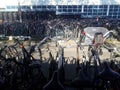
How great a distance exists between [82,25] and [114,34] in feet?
7.42

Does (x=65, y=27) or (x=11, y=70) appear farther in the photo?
(x=65, y=27)

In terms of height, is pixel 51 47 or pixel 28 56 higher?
pixel 28 56

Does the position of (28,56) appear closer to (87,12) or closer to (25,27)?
(25,27)

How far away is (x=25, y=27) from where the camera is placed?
47.4 feet

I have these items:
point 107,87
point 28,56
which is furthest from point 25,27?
point 107,87

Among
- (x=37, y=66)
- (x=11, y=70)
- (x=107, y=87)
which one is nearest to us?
(x=107, y=87)

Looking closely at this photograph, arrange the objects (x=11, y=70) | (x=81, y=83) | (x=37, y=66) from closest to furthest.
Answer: (x=81, y=83), (x=37, y=66), (x=11, y=70)

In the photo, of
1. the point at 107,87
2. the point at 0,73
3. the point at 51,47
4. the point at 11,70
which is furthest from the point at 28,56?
the point at 51,47

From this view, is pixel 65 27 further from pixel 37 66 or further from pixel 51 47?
pixel 37 66

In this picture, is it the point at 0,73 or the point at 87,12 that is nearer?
the point at 0,73

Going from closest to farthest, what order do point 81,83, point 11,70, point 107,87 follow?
point 81,83
point 107,87
point 11,70

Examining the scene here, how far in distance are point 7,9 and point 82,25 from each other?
748 centimetres

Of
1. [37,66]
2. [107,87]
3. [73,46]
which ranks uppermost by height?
[37,66]

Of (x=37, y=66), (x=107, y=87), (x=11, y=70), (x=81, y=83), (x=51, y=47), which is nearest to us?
(x=81, y=83)
